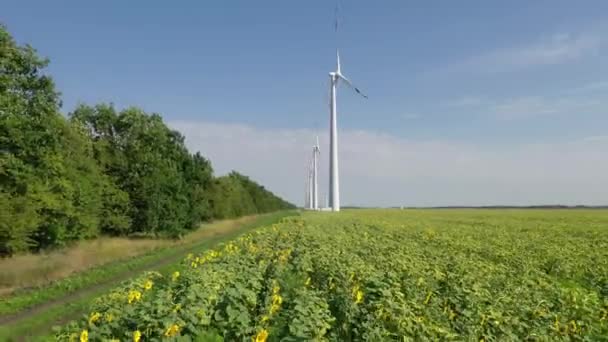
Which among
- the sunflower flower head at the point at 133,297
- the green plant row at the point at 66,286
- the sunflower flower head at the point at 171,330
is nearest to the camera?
the sunflower flower head at the point at 171,330

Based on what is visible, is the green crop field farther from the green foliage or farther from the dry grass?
the green foliage

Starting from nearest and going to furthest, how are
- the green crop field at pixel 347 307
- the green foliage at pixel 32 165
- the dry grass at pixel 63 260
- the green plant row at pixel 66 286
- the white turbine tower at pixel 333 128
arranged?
the green crop field at pixel 347 307, the green plant row at pixel 66 286, the dry grass at pixel 63 260, the green foliage at pixel 32 165, the white turbine tower at pixel 333 128

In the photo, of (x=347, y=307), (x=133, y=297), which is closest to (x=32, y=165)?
(x=133, y=297)

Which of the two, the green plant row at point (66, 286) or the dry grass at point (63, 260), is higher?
the dry grass at point (63, 260)

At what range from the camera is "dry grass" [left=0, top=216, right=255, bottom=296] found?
826 inches

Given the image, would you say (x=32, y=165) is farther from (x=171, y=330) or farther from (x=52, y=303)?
(x=171, y=330)

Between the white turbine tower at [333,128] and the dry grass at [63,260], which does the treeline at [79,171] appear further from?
the white turbine tower at [333,128]

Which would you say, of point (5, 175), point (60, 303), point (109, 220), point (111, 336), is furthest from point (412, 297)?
point (109, 220)

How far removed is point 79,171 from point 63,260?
32.9ft

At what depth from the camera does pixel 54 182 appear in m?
28.3

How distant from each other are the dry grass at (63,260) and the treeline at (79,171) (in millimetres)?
857

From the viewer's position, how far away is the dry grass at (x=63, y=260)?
68.8ft

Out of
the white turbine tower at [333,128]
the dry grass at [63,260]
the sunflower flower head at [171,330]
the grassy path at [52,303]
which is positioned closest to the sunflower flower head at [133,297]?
the sunflower flower head at [171,330]

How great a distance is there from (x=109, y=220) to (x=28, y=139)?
15280 mm
